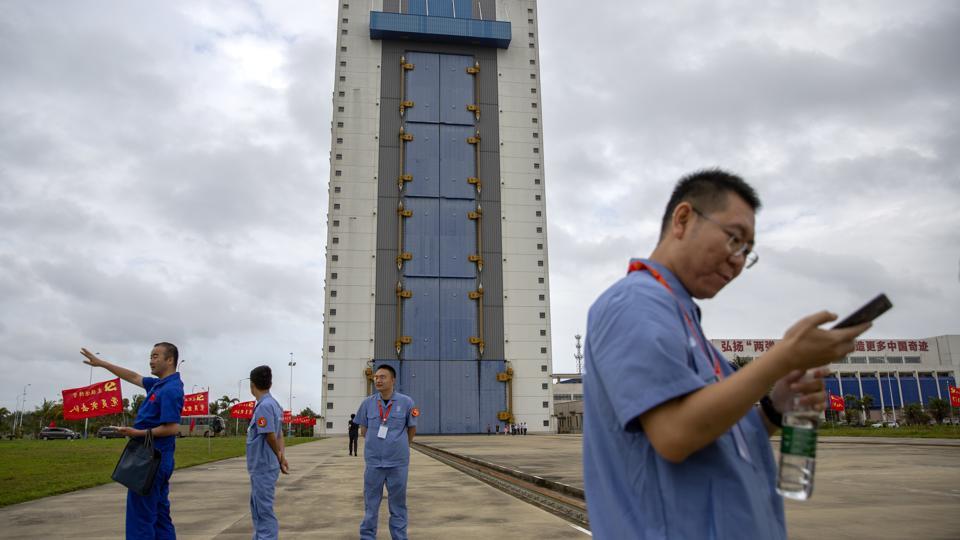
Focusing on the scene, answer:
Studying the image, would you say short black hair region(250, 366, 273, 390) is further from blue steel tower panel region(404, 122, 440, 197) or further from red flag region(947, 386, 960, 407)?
red flag region(947, 386, 960, 407)

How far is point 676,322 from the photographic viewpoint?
1397 millimetres

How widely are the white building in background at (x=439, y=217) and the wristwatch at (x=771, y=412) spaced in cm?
3828

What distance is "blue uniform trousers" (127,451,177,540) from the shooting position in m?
4.75

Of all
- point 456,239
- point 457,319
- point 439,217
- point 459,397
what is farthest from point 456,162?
point 459,397

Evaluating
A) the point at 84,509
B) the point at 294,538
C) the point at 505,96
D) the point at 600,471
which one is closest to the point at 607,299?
the point at 600,471

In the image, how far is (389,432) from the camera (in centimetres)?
621

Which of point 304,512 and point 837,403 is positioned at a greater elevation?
point 837,403

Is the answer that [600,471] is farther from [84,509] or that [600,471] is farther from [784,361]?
[84,509]

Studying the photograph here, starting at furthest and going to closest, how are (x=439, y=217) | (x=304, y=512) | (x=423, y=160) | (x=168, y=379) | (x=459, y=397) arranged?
(x=423, y=160) < (x=439, y=217) < (x=459, y=397) < (x=304, y=512) < (x=168, y=379)

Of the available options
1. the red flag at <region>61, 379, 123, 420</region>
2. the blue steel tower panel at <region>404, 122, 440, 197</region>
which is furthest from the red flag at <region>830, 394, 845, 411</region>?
Answer: the red flag at <region>61, 379, 123, 420</region>

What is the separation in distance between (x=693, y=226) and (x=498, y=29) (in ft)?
164

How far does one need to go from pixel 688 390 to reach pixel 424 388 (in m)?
40.7

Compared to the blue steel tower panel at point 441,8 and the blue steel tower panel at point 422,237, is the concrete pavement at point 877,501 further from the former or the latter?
the blue steel tower panel at point 441,8

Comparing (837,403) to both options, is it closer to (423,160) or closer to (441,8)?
(423,160)
